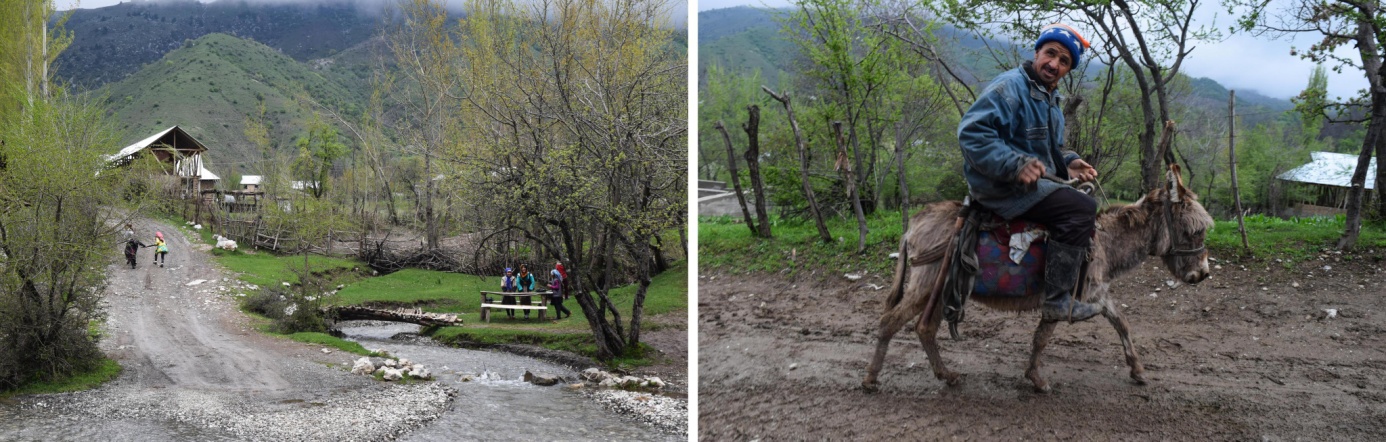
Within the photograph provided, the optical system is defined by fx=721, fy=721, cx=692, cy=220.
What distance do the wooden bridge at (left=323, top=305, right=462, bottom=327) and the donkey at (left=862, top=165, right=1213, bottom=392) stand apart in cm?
499

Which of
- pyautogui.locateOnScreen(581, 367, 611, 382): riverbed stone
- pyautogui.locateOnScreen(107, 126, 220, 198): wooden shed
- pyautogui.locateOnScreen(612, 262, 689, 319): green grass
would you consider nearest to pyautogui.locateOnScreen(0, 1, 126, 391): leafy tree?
pyautogui.locateOnScreen(107, 126, 220, 198): wooden shed

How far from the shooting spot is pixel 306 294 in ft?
19.7

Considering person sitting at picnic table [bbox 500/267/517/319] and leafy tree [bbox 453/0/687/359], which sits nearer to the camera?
leafy tree [bbox 453/0/687/359]

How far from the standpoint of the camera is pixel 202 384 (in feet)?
17.2

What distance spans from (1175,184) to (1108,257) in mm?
293

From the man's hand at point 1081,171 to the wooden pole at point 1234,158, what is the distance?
67 cm

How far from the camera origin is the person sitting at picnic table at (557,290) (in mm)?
6207

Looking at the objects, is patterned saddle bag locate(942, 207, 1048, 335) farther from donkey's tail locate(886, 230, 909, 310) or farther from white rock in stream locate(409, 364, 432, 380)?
white rock in stream locate(409, 364, 432, 380)

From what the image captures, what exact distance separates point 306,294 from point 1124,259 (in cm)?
597

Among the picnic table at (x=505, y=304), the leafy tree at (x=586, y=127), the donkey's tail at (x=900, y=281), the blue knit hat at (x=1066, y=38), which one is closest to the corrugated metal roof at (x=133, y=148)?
the leafy tree at (x=586, y=127)

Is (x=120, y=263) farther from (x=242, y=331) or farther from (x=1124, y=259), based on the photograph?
(x=1124, y=259)

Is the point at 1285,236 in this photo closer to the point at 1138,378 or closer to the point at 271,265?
Result: the point at 1138,378

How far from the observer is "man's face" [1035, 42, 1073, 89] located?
1702mm

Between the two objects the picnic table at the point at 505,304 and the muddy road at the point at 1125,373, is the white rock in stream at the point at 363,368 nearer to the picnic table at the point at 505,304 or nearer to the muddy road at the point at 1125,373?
the picnic table at the point at 505,304
